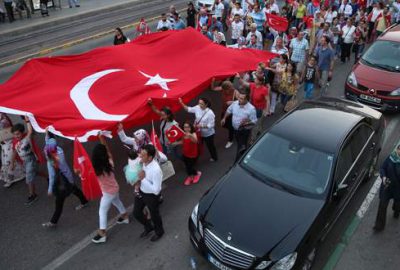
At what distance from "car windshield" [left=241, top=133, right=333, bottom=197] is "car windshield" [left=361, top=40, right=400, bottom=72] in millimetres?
5837

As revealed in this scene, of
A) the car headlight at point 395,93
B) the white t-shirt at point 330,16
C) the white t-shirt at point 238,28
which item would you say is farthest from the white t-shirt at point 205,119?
the white t-shirt at point 330,16

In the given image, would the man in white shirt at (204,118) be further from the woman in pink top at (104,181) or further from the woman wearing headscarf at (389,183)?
the woman wearing headscarf at (389,183)

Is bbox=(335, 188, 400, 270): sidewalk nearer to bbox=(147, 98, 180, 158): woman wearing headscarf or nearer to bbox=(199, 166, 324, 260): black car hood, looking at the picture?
bbox=(199, 166, 324, 260): black car hood

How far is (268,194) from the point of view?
543 centimetres

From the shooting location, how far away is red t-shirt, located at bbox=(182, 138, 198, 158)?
23.4 feet

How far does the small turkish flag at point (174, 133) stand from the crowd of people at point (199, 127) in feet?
0.14

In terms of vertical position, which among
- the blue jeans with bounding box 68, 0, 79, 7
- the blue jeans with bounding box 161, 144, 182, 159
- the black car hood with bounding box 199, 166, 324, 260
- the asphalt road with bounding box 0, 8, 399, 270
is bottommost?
the asphalt road with bounding box 0, 8, 399, 270

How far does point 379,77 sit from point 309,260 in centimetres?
656

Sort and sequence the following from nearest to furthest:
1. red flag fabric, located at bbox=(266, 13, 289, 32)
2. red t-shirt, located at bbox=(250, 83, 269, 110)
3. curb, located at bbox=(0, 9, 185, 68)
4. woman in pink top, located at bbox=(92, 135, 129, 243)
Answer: woman in pink top, located at bbox=(92, 135, 129, 243), red t-shirt, located at bbox=(250, 83, 269, 110), red flag fabric, located at bbox=(266, 13, 289, 32), curb, located at bbox=(0, 9, 185, 68)

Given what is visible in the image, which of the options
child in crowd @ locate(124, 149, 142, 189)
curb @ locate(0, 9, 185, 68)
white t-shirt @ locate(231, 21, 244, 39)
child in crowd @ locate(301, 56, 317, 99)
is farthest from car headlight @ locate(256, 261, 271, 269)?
curb @ locate(0, 9, 185, 68)

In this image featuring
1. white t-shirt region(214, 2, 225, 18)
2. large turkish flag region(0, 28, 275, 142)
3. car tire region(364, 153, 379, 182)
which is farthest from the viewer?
white t-shirt region(214, 2, 225, 18)

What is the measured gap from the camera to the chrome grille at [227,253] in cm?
477

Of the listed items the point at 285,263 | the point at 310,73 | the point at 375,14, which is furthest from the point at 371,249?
the point at 375,14

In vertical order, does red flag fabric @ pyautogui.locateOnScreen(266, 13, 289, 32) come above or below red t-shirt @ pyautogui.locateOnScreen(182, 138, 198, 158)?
above
